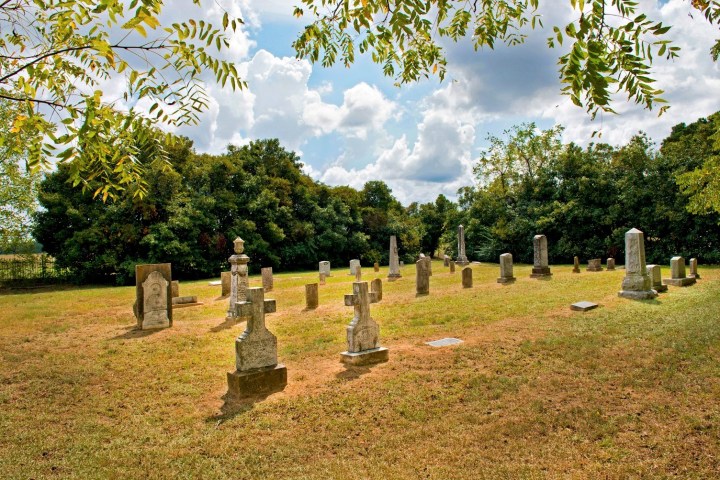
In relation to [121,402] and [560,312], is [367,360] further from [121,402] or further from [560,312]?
[560,312]

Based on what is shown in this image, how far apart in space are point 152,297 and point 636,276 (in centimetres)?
1359

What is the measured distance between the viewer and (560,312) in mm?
11422

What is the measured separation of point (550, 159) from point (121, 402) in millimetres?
36712

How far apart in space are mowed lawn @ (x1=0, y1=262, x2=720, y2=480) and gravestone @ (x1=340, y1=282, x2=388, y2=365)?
0.24 meters

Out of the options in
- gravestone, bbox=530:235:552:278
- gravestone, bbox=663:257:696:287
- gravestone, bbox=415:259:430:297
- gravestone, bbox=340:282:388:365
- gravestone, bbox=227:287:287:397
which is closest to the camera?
gravestone, bbox=227:287:287:397

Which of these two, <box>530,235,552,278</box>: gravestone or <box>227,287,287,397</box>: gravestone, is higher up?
<box>530,235,552,278</box>: gravestone

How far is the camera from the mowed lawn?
187 inches

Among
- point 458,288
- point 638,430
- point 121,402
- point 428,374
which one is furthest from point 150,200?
point 638,430

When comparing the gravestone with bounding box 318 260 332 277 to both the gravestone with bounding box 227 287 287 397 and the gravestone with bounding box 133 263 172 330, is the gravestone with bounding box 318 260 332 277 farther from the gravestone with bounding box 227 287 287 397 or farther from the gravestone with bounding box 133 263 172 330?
the gravestone with bounding box 227 287 287 397

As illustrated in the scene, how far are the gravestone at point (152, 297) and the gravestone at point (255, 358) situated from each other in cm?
573

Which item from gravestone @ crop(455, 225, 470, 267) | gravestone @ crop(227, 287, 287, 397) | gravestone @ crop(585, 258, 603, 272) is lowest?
gravestone @ crop(227, 287, 287, 397)

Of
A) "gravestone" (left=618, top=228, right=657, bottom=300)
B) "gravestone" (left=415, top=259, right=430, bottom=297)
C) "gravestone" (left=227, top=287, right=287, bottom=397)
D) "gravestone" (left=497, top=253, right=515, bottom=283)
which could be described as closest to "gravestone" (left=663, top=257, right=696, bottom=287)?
"gravestone" (left=618, top=228, right=657, bottom=300)

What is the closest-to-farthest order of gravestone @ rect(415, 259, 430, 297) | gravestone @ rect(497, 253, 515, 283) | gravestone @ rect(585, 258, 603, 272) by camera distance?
gravestone @ rect(415, 259, 430, 297) < gravestone @ rect(497, 253, 515, 283) < gravestone @ rect(585, 258, 603, 272)

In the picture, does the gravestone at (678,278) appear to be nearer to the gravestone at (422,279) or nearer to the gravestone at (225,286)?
the gravestone at (422,279)
